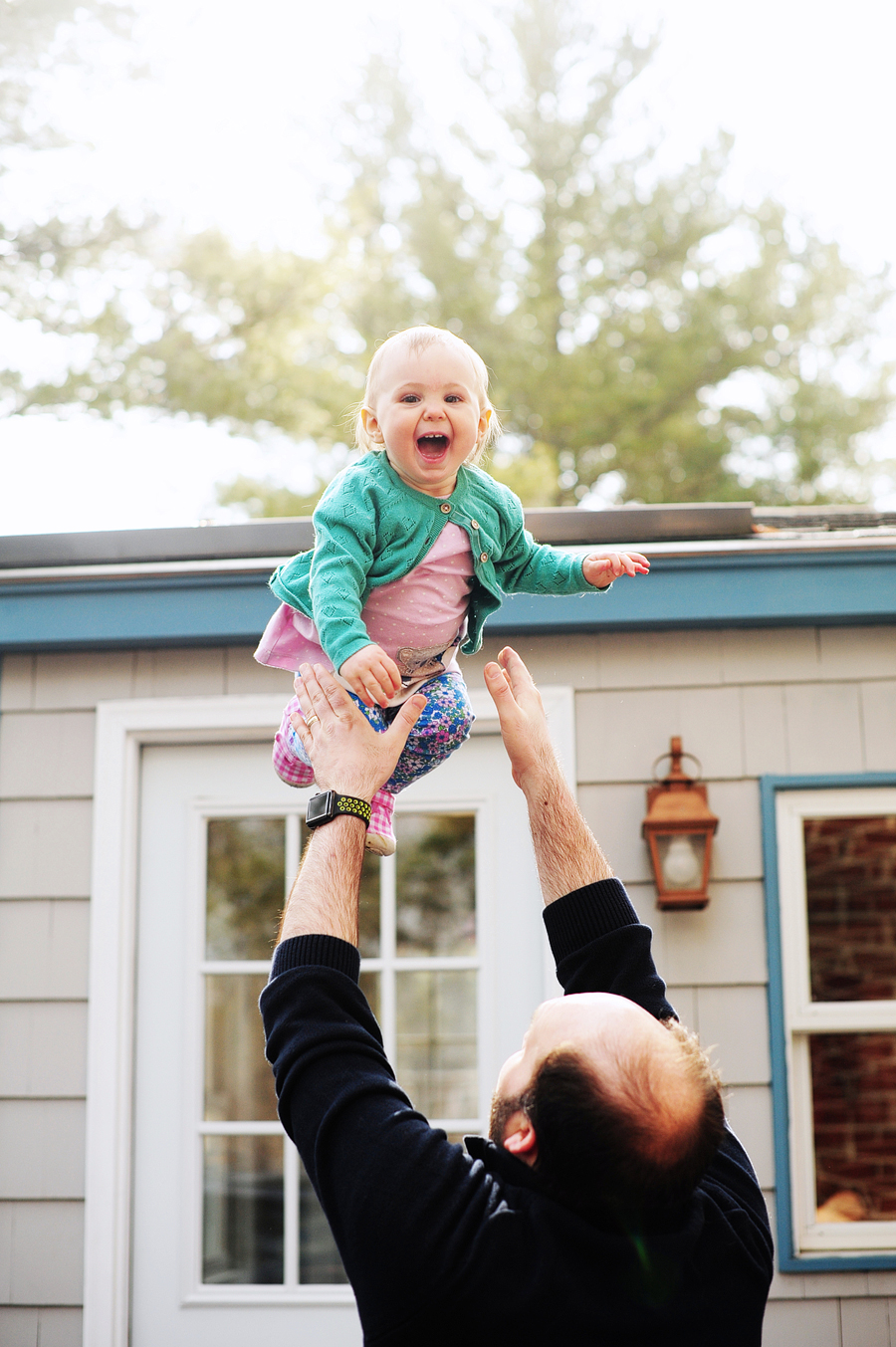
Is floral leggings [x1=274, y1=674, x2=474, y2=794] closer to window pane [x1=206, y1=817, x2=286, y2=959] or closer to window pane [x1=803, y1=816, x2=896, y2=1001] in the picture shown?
window pane [x1=206, y1=817, x2=286, y2=959]

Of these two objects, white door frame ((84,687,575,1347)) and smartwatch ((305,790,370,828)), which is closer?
smartwatch ((305,790,370,828))

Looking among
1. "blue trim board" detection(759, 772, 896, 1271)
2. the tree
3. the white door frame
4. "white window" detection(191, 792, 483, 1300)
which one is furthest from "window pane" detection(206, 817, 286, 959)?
the tree

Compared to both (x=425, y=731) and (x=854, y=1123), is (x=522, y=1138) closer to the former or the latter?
(x=425, y=731)

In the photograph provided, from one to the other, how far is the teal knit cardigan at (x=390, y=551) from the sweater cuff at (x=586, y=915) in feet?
1.17

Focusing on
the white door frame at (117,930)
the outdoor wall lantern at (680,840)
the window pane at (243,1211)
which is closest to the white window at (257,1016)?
the window pane at (243,1211)

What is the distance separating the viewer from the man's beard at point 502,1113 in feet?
4.45

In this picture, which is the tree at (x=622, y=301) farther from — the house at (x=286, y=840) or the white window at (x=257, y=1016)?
the house at (x=286, y=840)

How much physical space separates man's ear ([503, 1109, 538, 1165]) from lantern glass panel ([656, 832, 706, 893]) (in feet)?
5.60

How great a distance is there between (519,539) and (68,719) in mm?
2021

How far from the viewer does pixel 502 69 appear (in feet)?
35.2

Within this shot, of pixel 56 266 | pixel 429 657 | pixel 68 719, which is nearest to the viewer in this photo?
pixel 429 657

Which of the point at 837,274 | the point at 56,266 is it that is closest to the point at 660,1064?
the point at 56,266

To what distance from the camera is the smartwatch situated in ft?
4.63

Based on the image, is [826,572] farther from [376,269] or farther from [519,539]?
[376,269]
